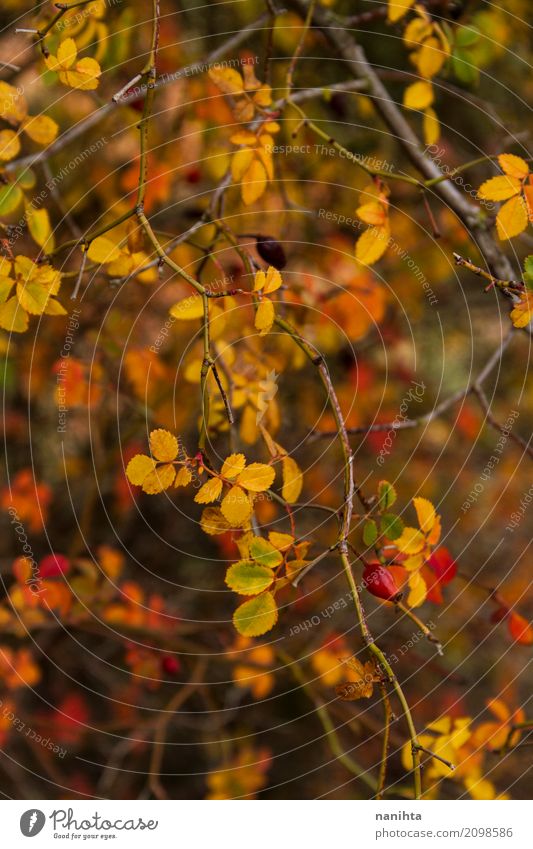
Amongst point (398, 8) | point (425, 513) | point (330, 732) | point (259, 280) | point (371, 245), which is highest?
point (398, 8)

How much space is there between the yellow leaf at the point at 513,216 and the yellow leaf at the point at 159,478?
13.1 inches

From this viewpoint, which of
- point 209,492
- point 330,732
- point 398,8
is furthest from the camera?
point 330,732

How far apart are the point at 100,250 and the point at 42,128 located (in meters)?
0.14

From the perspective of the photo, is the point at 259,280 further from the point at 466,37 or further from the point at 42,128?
the point at 466,37

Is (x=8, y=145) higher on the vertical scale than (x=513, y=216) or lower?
higher

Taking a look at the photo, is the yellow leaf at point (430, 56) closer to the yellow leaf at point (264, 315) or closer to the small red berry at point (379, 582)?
the yellow leaf at point (264, 315)

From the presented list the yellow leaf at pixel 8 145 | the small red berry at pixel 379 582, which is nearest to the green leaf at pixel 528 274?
the small red berry at pixel 379 582

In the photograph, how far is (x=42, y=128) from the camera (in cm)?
67

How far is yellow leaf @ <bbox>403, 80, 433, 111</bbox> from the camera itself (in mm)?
766

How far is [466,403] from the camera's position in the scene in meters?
1.57

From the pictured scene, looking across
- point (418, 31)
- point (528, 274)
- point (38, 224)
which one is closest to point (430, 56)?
point (418, 31)

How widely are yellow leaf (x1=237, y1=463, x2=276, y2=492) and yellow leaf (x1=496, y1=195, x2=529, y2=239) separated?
0.94 ft

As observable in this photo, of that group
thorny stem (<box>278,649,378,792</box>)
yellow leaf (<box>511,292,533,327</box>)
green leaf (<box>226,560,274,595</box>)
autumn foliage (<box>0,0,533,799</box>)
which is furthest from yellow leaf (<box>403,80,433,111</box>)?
thorny stem (<box>278,649,378,792</box>)
